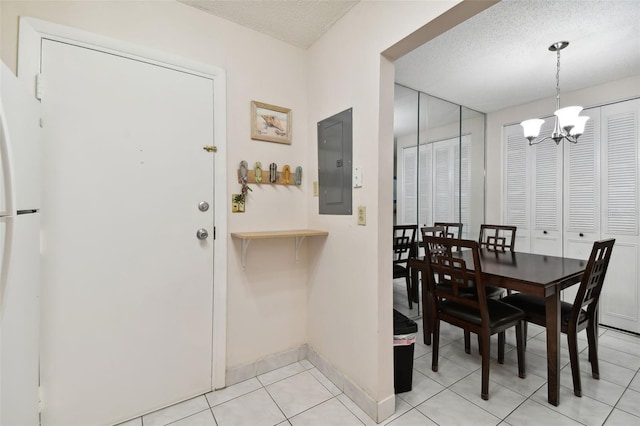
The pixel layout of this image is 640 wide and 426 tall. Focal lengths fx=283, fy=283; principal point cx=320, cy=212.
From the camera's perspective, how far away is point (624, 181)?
287 cm

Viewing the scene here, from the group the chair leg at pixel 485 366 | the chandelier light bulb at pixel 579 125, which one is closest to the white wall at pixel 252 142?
the chair leg at pixel 485 366

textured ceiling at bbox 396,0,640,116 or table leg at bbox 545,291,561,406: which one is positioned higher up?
textured ceiling at bbox 396,0,640,116

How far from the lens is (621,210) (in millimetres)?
2898

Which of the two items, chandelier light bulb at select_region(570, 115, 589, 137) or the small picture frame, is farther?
chandelier light bulb at select_region(570, 115, 589, 137)

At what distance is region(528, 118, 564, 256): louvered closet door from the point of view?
3.34 metres

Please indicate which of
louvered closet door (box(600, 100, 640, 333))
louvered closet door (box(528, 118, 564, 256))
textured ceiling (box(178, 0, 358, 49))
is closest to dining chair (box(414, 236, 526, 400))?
textured ceiling (box(178, 0, 358, 49))

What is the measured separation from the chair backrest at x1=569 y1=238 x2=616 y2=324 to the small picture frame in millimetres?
2141

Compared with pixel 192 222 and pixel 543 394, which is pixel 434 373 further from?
pixel 192 222

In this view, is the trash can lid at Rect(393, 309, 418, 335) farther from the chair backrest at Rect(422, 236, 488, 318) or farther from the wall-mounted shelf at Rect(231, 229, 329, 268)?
the wall-mounted shelf at Rect(231, 229, 329, 268)

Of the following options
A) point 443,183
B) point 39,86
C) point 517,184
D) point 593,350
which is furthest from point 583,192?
point 39,86

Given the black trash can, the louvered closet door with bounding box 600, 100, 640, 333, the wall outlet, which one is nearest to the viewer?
the wall outlet

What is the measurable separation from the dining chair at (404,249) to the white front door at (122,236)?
202 centimetres

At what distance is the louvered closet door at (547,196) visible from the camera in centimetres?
334

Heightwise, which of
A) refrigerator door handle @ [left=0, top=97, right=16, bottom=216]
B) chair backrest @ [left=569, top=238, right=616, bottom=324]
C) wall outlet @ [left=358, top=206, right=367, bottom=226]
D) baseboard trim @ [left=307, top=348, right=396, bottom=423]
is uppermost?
refrigerator door handle @ [left=0, top=97, right=16, bottom=216]
